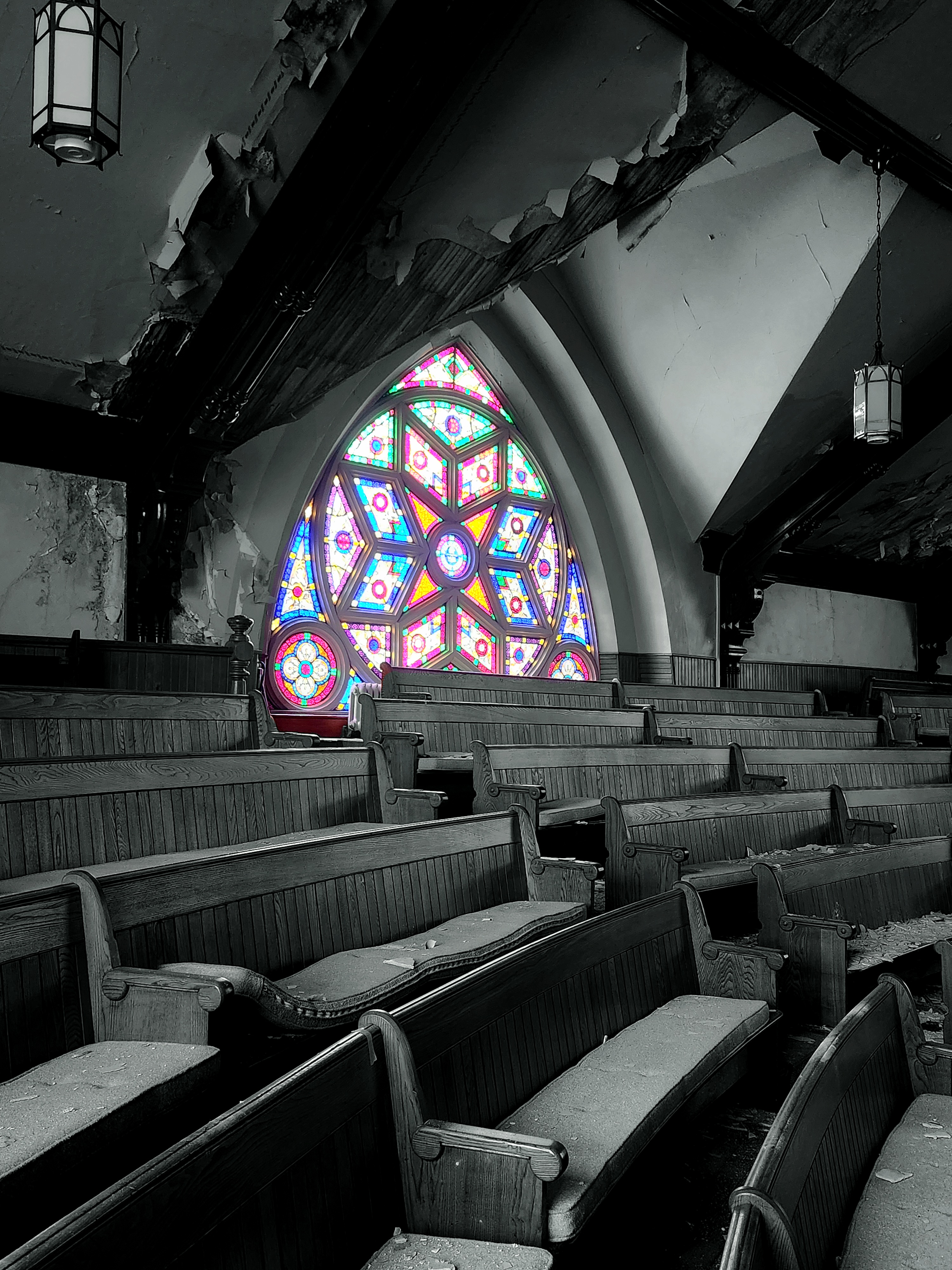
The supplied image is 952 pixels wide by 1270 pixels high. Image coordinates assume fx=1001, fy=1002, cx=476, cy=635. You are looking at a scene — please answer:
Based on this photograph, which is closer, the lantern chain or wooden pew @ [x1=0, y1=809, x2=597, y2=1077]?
wooden pew @ [x1=0, y1=809, x2=597, y2=1077]

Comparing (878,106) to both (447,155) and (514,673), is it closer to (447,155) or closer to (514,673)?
(447,155)

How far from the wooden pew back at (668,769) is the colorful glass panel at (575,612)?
2.94 meters

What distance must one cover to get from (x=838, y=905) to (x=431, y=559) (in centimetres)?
412

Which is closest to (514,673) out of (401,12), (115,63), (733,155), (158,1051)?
(733,155)

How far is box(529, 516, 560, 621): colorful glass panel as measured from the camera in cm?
721

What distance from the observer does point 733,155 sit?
18.6 ft

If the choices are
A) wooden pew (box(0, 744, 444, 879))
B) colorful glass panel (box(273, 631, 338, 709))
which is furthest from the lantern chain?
wooden pew (box(0, 744, 444, 879))

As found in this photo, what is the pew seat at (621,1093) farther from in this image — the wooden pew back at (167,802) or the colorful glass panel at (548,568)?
the colorful glass panel at (548,568)

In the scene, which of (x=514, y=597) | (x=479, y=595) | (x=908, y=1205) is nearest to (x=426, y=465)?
(x=479, y=595)

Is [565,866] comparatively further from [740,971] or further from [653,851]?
[740,971]

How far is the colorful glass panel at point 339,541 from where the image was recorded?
609cm

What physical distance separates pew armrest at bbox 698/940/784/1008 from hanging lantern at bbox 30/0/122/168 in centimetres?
219

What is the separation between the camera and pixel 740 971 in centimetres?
228

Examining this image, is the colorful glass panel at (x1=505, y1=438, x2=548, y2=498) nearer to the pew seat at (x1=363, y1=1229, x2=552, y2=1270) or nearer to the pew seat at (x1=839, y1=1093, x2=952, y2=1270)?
the pew seat at (x1=839, y1=1093, x2=952, y2=1270)
